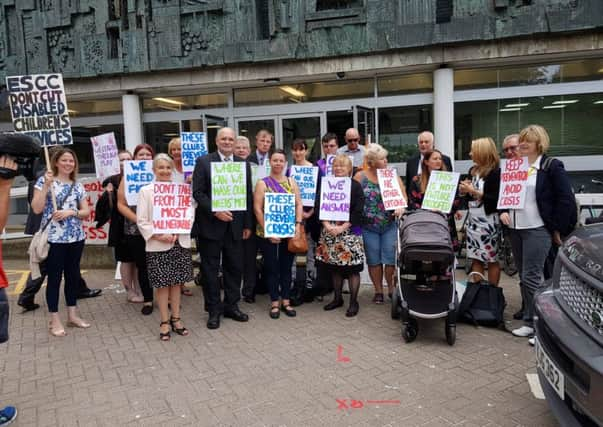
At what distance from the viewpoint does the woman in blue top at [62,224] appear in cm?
502

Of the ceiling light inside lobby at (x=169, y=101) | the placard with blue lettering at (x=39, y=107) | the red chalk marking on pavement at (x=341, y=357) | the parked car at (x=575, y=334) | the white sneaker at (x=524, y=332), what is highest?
the ceiling light inside lobby at (x=169, y=101)

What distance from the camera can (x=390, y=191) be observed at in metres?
5.70

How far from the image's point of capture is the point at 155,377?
410 centimetres

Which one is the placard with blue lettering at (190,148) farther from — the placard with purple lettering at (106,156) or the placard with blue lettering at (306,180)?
the placard with blue lettering at (306,180)

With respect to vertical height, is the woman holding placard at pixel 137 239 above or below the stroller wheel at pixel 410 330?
above

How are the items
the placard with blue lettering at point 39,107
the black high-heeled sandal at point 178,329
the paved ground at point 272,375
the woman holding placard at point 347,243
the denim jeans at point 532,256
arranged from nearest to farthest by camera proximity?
the paved ground at point 272,375 → the denim jeans at point 532,256 → the black high-heeled sandal at point 178,329 → the placard with blue lettering at point 39,107 → the woman holding placard at point 347,243

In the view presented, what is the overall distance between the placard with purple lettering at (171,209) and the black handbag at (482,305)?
3236mm

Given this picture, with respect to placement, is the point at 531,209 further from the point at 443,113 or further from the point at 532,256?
the point at 443,113

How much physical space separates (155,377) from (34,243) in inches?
117

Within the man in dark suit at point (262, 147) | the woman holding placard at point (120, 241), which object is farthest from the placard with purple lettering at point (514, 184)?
the woman holding placard at point (120, 241)

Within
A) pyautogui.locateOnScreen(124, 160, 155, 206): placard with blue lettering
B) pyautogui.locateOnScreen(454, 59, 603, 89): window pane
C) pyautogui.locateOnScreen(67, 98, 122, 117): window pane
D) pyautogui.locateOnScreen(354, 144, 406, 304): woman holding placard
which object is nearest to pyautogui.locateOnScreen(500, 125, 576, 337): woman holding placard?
pyautogui.locateOnScreen(354, 144, 406, 304): woman holding placard

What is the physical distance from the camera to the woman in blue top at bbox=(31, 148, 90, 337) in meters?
5.02

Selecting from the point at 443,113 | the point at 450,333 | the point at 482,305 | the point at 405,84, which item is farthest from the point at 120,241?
the point at 405,84

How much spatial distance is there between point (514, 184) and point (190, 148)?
4.36 m
